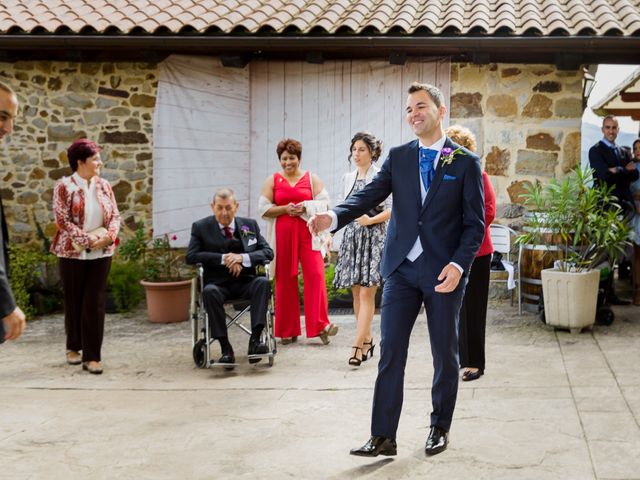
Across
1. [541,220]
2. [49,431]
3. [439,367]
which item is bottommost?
[49,431]

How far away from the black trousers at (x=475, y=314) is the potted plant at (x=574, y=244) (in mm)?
1798

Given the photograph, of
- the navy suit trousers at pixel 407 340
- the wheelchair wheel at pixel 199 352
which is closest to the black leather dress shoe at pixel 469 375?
the navy suit trousers at pixel 407 340

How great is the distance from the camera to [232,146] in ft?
31.4

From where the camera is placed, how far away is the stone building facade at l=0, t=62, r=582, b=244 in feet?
29.6

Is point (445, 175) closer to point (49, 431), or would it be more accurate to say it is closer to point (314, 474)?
point (314, 474)

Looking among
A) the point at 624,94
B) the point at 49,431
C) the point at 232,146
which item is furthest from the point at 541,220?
the point at 624,94

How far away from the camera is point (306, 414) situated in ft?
17.0

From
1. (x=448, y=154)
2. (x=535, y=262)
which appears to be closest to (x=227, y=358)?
(x=448, y=154)

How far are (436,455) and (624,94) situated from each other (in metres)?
11.3

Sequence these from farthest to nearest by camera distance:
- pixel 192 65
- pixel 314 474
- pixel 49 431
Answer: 1. pixel 192 65
2. pixel 49 431
3. pixel 314 474

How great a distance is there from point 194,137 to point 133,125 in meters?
0.69

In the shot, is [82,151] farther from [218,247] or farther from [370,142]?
[370,142]

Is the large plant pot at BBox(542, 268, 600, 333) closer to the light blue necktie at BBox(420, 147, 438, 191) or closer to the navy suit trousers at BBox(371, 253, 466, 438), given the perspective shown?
the navy suit trousers at BBox(371, 253, 466, 438)

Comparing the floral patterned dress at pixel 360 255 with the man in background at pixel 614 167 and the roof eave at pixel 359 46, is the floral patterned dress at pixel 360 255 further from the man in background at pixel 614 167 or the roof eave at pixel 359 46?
the man in background at pixel 614 167
